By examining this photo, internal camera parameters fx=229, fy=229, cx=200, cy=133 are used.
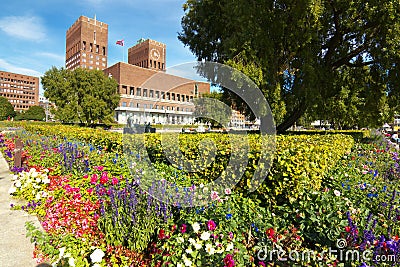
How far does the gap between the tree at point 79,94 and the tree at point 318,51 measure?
22.9 metres

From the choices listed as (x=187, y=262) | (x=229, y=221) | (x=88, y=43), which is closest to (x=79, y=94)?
(x=229, y=221)

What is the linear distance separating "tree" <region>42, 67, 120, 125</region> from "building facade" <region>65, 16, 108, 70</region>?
236ft

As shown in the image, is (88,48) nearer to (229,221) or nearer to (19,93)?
(19,93)

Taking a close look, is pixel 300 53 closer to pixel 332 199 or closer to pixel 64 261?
pixel 332 199

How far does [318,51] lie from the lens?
35.6 feet

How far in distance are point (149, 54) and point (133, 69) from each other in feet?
88.6

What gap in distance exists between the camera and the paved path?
9.00 feet

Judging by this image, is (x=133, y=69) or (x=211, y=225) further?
(x=133, y=69)

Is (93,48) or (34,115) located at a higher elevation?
(93,48)

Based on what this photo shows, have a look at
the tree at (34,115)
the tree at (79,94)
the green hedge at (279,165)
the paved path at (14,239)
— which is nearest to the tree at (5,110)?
the tree at (34,115)

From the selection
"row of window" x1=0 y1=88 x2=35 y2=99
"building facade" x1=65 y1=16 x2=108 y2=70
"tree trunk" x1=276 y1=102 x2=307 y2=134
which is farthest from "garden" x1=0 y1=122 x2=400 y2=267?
"row of window" x1=0 y1=88 x2=35 y2=99

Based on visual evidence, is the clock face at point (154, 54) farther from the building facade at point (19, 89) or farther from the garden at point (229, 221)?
the building facade at point (19, 89)

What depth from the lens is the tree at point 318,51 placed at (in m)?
9.12

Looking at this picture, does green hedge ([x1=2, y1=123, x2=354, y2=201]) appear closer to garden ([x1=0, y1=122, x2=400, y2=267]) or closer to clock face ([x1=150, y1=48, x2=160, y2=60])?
garden ([x1=0, y1=122, x2=400, y2=267])
